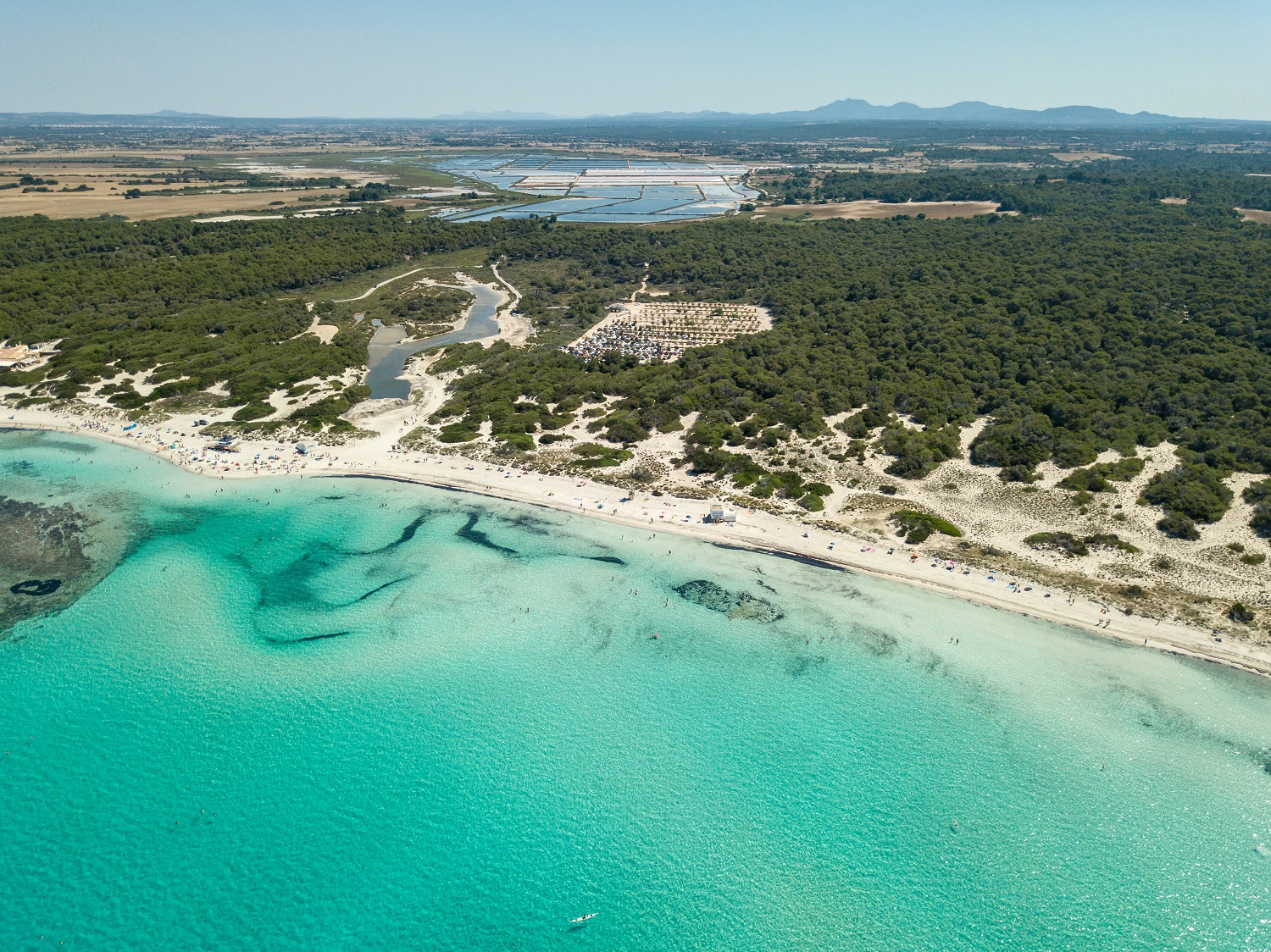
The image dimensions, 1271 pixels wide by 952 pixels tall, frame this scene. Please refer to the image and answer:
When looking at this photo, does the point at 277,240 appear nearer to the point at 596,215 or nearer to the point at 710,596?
the point at 596,215

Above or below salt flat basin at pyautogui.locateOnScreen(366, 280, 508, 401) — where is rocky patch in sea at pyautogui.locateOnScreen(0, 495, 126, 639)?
below

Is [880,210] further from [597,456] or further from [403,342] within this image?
[597,456]

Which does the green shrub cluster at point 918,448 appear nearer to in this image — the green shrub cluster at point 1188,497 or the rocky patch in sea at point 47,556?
the green shrub cluster at point 1188,497

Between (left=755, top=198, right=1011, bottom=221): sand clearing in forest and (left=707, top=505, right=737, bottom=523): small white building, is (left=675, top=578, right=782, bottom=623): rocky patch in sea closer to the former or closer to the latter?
(left=707, top=505, right=737, bottom=523): small white building

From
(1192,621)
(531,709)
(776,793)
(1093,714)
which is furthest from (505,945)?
(1192,621)

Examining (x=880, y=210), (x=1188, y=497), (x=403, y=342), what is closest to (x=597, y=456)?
(x=1188, y=497)

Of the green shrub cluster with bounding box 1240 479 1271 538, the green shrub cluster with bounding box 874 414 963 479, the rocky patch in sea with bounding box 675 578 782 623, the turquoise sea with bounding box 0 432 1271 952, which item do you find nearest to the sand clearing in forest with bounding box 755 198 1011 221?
the green shrub cluster with bounding box 874 414 963 479
